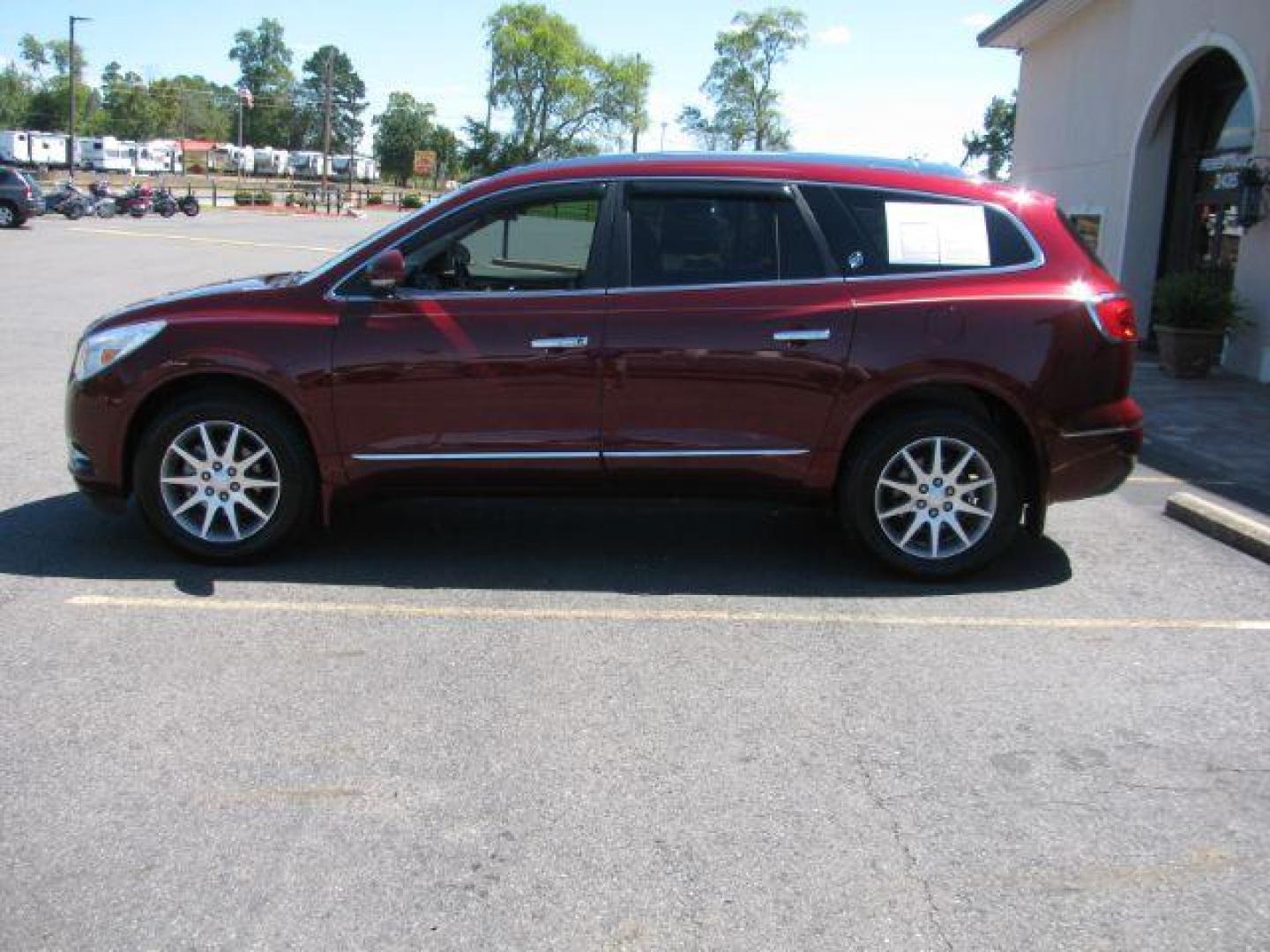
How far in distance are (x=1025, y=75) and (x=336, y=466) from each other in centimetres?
1812

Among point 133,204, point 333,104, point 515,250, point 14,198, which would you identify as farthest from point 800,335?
point 333,104

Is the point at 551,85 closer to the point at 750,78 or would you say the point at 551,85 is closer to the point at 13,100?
the point at 750,78

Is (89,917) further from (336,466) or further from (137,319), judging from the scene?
(137,319)

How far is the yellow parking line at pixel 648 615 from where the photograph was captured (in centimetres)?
506

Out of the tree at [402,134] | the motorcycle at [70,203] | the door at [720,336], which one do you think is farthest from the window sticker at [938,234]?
the tree at [402,134]

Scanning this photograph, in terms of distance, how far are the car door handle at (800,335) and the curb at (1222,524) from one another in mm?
2646

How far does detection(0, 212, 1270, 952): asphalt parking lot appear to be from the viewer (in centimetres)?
299

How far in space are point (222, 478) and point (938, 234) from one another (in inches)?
137

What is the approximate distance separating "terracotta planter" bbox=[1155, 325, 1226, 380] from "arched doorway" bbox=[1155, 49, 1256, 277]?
1.28 meters

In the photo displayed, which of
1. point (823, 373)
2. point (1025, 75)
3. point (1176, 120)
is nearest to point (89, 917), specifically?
point (823, 373)

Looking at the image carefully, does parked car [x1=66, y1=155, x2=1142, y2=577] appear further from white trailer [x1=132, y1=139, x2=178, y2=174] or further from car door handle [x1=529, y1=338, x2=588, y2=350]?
white trailer [x1=132, y1=139, x2=178, y2=174]

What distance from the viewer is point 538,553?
234 inches

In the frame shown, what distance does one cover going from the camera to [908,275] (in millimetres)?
5461

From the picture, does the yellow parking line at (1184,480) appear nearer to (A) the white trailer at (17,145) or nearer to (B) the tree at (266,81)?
(A) the white trailer at (17,145)
